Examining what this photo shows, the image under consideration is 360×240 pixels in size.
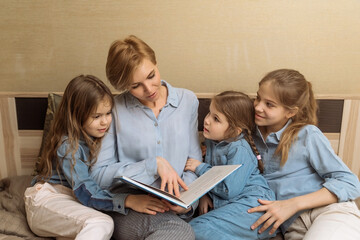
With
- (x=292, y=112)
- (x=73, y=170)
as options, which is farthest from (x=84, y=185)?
(x=292, y=112)

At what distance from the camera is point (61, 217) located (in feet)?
4.07

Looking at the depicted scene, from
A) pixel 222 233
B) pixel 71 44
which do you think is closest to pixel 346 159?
pixel 222 233

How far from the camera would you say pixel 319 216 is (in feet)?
4.12

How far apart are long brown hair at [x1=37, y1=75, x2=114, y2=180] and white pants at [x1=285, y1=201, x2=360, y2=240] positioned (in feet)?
2.94

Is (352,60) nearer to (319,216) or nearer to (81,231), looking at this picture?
(319,216)

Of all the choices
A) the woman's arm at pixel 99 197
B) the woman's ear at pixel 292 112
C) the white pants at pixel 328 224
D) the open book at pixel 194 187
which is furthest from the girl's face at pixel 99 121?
the white pants at pixel 328 224

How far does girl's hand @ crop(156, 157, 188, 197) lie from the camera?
1.21 meters

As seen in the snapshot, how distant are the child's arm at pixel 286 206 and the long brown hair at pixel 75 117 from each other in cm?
74

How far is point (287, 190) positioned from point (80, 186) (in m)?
0.87

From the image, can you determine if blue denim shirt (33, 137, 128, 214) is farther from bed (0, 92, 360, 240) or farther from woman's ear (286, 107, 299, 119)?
woman's ear (286, 107, 299, 119)

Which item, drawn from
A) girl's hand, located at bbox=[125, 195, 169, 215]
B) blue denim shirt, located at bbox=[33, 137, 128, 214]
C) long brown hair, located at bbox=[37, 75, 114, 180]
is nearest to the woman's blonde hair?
long brown hair, located at bbox=[37, 75, 114, 180]

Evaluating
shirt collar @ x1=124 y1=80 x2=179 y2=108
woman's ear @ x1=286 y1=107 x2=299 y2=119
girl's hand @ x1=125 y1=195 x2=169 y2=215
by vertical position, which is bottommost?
girl's hand @ x1=125 y1=195 x2=169 y2=215

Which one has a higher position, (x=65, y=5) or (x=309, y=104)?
(x=65, y=5)

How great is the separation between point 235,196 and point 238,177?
9 centimetres
